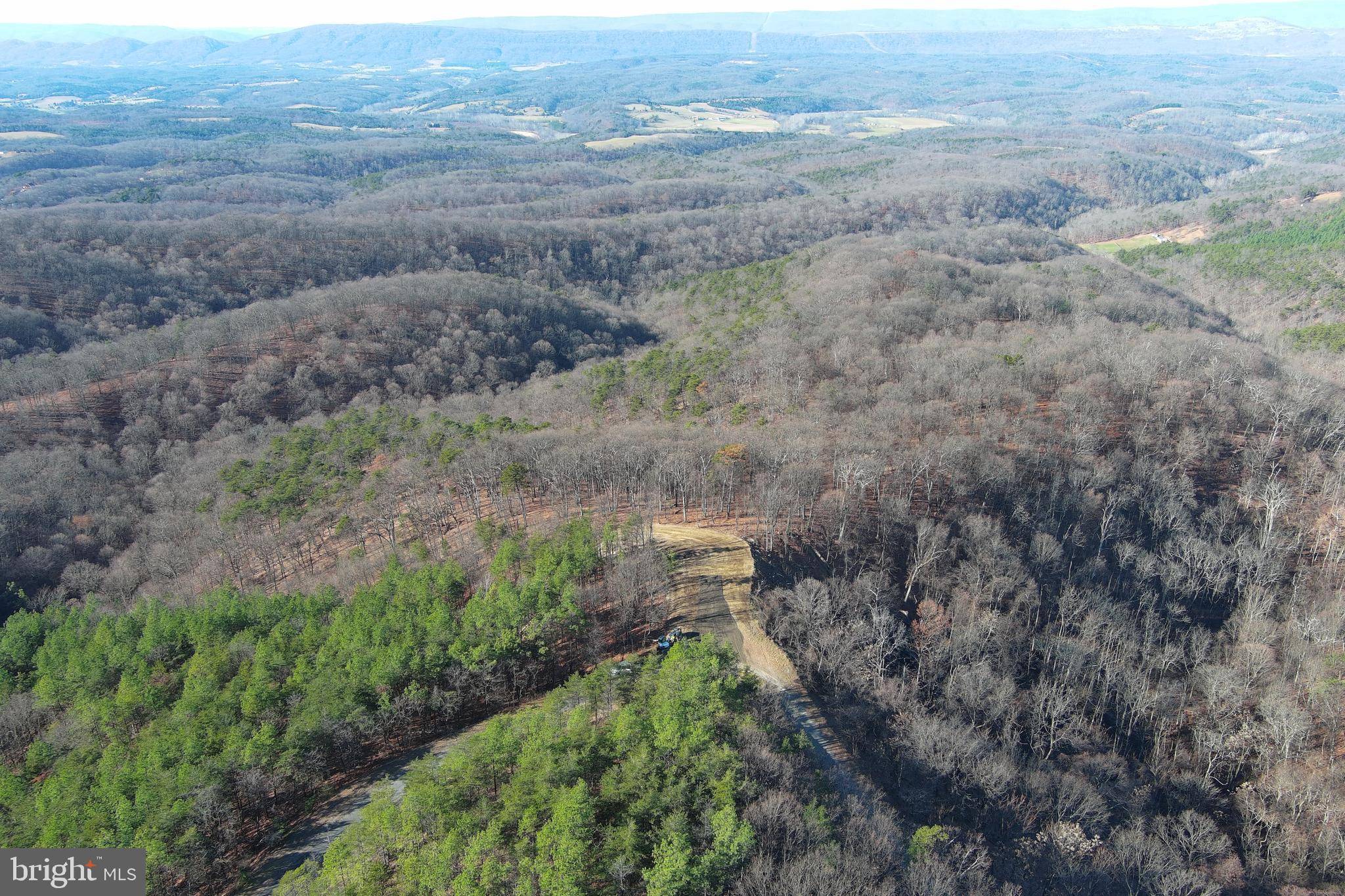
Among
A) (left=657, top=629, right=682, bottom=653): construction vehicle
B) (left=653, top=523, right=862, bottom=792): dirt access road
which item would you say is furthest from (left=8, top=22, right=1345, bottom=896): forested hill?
(left=653, top=523, right=862, bottom=792): dirt access road

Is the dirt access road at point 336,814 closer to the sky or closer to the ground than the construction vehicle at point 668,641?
closer to the ground

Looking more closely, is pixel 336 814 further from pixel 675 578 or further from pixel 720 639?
pixel 675 578

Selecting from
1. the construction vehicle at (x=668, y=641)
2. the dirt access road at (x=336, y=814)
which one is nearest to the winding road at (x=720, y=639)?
the dirt access road at (x=336, y=814)

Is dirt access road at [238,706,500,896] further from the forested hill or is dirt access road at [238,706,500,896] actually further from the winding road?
the forested hill

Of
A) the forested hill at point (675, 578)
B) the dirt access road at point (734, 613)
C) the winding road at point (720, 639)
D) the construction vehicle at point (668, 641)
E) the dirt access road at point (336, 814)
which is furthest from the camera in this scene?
the construction vehicle at point (668, 641)

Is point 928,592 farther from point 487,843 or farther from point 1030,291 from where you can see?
point 1030,291

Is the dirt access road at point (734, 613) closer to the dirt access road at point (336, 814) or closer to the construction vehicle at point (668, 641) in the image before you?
the construction vehicle at point (668, 641)

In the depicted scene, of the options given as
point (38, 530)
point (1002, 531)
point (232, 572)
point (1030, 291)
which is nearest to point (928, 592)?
point (1002, 531)
